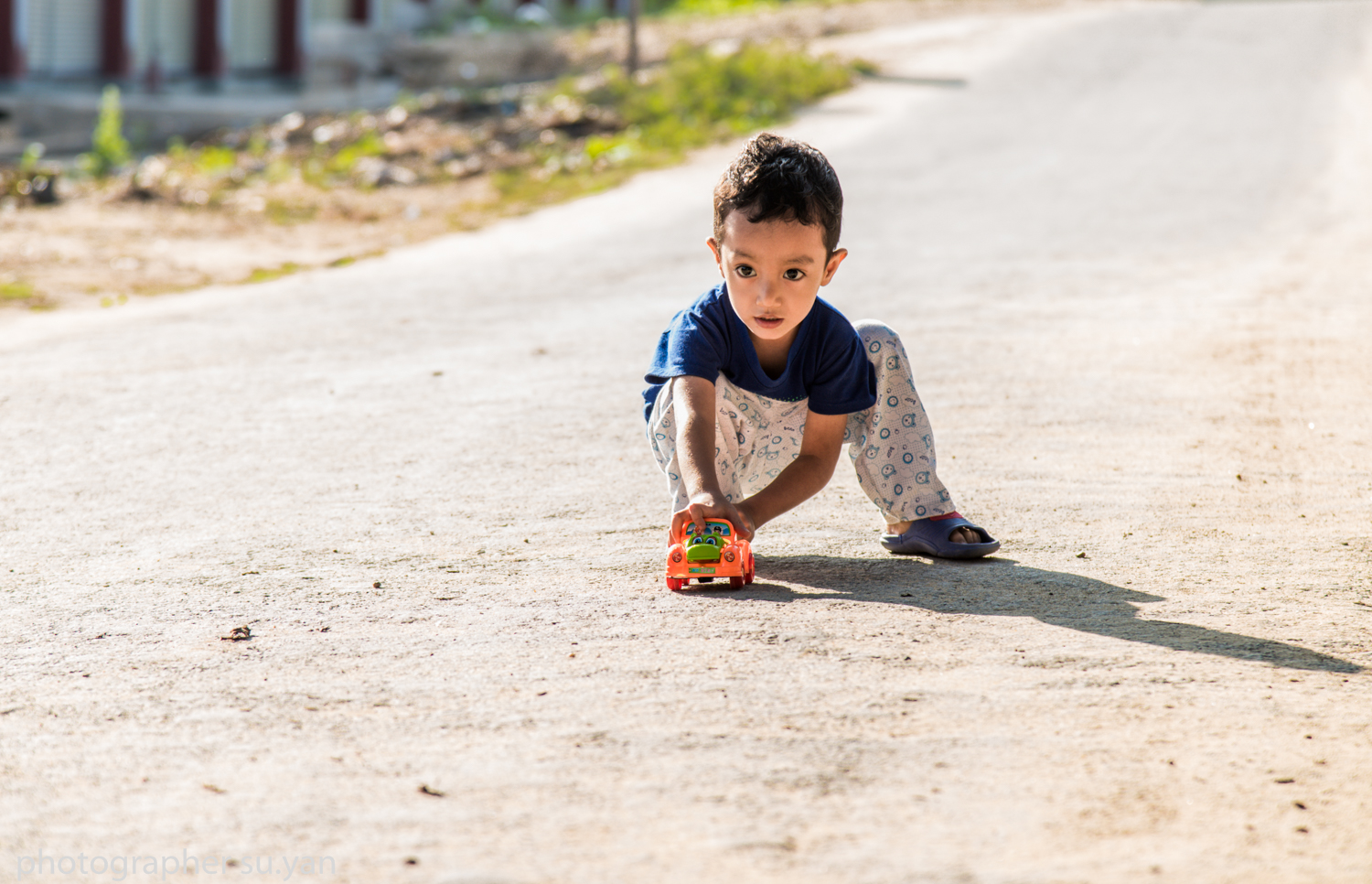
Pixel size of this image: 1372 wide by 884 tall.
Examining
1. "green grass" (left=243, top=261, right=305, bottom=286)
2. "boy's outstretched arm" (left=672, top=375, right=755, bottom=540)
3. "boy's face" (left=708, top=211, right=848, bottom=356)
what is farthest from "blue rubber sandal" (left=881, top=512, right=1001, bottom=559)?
"green grass" (left=243, top=261, right=305, bottom=286)

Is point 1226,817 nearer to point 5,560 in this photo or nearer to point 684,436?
point 684,436

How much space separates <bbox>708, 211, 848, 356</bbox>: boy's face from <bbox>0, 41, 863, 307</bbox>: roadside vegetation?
20.5 feet

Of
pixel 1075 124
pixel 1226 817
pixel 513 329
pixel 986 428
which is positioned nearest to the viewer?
pixel 1226 817

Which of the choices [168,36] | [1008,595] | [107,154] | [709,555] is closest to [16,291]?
[709,555]

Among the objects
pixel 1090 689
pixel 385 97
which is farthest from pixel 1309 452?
pixel 385 97

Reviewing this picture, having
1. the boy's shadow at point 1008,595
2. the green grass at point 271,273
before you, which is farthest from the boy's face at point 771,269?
the green grass at point 271,273

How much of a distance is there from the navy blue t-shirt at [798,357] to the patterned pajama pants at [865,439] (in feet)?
0.21

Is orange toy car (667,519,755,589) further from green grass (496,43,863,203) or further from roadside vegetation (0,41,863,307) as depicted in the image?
green grass (496,43,863,203)

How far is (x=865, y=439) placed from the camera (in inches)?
136

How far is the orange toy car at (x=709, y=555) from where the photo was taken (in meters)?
2.99

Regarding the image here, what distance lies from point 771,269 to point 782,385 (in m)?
0.33

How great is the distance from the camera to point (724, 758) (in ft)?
7.45

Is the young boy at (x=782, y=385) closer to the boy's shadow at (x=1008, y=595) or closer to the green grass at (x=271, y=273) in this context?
the boy's shadow at (x=1008, y=595)

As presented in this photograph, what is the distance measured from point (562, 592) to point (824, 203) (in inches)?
42.7
